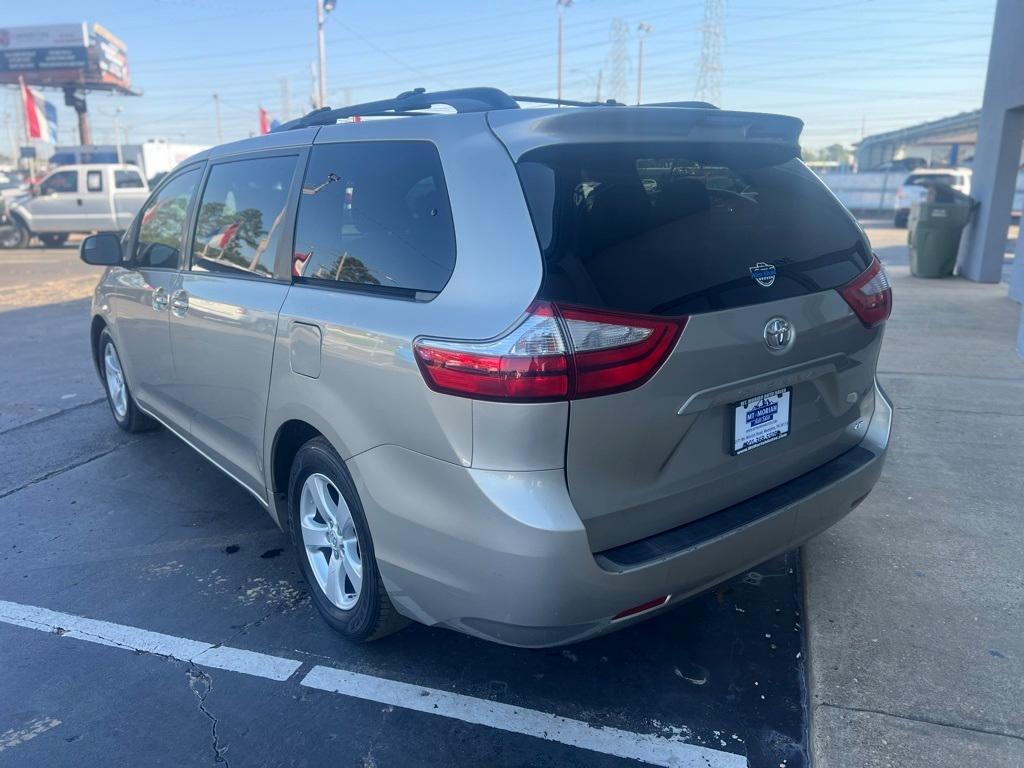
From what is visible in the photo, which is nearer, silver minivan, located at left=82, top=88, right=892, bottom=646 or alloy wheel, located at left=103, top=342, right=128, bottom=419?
silver minivan, located at left=82, top=88, right=892, bottom=646

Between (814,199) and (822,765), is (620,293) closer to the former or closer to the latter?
(814,199)

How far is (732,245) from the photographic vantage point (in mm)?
2525

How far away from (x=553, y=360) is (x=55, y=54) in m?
50.6

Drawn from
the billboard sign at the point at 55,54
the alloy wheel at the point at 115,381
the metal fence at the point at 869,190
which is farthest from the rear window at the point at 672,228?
the billboard sign at the point at 55,54

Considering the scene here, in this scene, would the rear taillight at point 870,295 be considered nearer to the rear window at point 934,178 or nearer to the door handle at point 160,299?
the door handle at point 160,299

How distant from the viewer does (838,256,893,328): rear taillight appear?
2.83 meters

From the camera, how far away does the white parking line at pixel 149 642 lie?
297cm

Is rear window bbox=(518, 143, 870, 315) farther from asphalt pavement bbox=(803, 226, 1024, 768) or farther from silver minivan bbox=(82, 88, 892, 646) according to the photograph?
asphalt pavement bbox=(803, 226, 1024, 768)

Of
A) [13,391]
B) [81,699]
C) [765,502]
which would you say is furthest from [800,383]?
[13,391]

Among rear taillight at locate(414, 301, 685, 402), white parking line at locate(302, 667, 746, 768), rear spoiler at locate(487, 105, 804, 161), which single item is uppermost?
rear spoiler at locate(487, 105, 804, 161)

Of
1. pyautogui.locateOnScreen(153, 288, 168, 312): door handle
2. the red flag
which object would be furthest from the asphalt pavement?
the red flag

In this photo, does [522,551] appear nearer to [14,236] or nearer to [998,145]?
[998,145]

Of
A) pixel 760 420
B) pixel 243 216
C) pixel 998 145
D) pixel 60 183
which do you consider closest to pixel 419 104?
pixel 243 216

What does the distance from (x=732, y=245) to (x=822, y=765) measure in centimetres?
160
